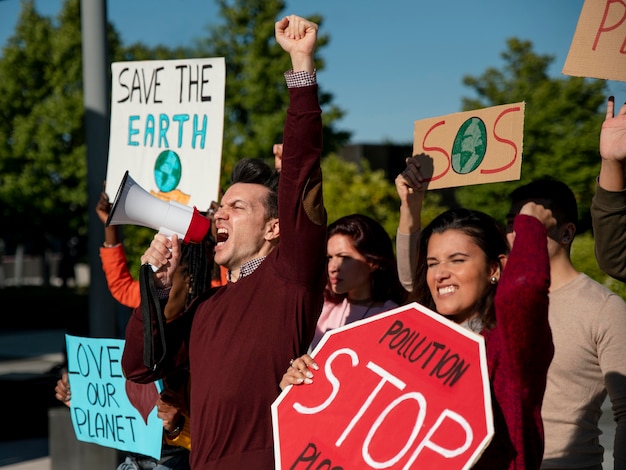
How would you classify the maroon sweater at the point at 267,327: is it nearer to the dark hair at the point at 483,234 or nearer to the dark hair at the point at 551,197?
the dark hair at the point at 483,234

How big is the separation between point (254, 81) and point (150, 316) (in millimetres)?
21673

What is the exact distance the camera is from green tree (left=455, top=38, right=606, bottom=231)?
18.4 metres

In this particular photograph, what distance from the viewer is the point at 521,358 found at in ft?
6.85

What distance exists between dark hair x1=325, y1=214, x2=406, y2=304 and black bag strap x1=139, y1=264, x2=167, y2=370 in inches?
45.4

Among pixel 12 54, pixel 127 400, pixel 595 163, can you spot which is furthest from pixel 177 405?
pixel 12 54

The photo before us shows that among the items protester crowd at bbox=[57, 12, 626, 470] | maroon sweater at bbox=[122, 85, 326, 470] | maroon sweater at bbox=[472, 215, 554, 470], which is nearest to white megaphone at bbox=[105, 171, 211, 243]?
protester crowd at bbox=[57, 12, 626, 470]

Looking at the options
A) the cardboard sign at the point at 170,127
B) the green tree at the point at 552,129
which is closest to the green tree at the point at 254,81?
the green tree at the point at 552,129

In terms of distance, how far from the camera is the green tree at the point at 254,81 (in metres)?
23.5

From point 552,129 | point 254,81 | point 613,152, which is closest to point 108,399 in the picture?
point 613,152

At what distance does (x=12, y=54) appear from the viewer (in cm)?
2709

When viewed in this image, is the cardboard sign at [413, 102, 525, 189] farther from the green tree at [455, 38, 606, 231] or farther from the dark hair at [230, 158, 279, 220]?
the green tree at [455, 38, 606, 231]

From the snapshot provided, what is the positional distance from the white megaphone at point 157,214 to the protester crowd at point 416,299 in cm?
6

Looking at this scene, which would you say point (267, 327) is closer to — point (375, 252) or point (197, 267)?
point (197, 267)

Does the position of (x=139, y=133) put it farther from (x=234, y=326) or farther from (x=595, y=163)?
(x=595, y=163)
